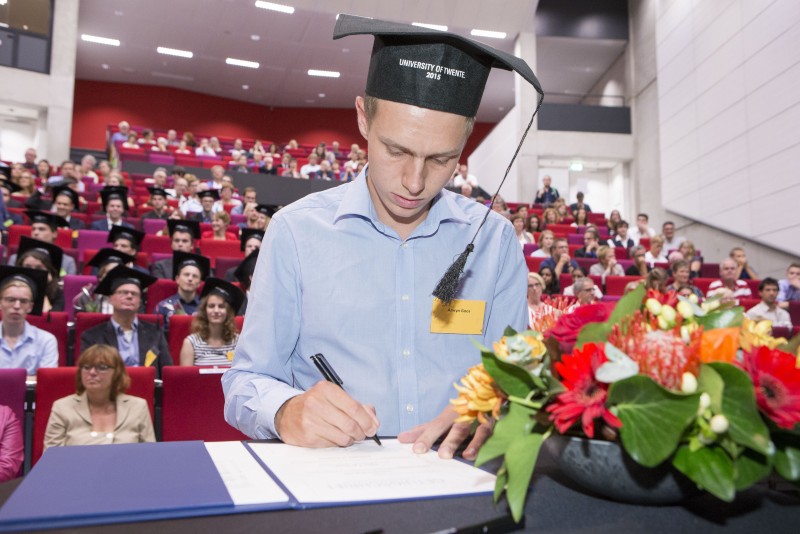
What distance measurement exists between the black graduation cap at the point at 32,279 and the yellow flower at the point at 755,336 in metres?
5.22

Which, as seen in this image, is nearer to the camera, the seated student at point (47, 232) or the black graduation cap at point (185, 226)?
the seated student at point (47, 232)

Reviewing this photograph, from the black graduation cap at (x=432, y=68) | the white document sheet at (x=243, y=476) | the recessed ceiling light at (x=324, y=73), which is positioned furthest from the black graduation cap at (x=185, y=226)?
the recessed ceiling light at (x=324, y=73)

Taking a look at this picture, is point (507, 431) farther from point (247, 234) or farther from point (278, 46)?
point (278, 46)

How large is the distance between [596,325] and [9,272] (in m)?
5.38

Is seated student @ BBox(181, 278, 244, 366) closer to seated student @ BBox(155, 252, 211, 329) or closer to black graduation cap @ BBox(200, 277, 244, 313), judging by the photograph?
black graduation cap @ BBox(200, 277, 244, 313)

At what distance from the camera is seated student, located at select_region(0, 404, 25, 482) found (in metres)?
3.22

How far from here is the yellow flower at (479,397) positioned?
804 millimetres

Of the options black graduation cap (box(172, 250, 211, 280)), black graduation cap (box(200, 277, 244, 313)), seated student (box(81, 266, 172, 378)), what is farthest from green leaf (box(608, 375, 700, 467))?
black graduation cap (box(172, 250, 211, 280))

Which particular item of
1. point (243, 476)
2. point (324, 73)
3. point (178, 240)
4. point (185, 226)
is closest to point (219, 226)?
point (185, 226)

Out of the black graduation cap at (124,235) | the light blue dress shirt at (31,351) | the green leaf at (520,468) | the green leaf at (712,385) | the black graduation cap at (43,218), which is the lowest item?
the light blue dress shirt at (31,351)

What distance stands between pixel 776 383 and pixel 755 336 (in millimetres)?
141

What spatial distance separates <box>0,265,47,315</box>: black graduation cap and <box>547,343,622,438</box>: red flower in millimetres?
5152

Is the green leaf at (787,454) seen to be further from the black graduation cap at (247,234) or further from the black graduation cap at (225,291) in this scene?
the black graduation cap at (247,234)

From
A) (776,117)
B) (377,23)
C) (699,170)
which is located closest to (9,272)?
(377,23)
